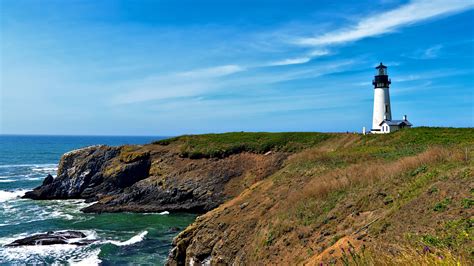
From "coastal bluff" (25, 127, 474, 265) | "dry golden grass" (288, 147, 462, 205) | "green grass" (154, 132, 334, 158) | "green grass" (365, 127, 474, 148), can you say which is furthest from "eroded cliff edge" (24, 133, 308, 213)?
"dry golden grass" (288, 147, 462, 205)

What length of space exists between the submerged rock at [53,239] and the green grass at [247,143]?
20602 millimetres

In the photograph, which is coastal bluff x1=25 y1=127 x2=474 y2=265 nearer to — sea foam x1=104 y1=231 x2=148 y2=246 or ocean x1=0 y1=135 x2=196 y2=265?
ocean x1=0 y1=135 x2=196 y2=265

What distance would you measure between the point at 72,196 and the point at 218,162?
69.0 ft

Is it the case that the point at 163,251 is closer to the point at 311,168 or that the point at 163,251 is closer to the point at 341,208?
the point at 311,168

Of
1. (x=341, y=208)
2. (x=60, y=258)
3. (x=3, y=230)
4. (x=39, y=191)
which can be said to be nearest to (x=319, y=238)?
(x=341, y=208)

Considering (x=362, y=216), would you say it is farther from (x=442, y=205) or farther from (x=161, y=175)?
(x=161, y=175)

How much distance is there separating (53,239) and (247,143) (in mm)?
26869

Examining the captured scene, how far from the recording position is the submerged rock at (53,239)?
26.9 metres

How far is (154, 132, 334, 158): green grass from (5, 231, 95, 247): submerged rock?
20602mm

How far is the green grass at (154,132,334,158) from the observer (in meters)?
47.0

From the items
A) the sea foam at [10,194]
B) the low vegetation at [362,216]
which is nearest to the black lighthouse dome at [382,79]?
the low vegetation at [362,216]

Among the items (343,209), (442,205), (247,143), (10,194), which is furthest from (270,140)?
(442,205)

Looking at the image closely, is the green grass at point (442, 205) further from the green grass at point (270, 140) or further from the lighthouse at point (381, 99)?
the lighthouse at point (381, 99)

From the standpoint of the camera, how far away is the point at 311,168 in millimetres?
Answer: 23312
